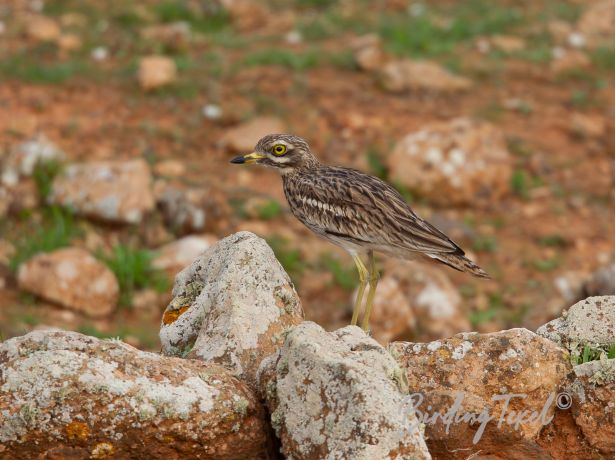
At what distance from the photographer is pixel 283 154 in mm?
7188

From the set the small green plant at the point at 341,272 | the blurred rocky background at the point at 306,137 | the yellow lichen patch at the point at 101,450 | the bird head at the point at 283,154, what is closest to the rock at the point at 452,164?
the blurred rocky background at the point at 306,137

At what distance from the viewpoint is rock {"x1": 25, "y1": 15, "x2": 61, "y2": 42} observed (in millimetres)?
14242

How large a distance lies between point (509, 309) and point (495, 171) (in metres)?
2.22

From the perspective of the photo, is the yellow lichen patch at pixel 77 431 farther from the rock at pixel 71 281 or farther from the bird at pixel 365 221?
the rock at pixel 71 281

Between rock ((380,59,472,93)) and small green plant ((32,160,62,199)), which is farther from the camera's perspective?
rock ((380,59,472,93))

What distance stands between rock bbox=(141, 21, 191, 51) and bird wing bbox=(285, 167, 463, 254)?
7747 mm

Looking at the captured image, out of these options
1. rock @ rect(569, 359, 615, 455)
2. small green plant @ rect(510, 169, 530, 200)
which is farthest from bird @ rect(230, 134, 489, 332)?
small green plant @ rect(510, 169, 530, 200)

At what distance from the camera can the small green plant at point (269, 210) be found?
11.1 meters

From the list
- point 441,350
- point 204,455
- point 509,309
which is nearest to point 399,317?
point 509,309

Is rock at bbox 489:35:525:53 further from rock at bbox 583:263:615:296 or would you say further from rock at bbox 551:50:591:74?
rock at bbox 583:263:615:296

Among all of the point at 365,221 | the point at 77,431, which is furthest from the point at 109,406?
the point at 365,221

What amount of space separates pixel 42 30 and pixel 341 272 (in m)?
6.20

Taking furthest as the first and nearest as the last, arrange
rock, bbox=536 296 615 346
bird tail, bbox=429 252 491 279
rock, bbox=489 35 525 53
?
A: rock, bbox=489 35 525 53
bird tail, bbox=429 252 491 279
rock, bbox=536 296 615 346

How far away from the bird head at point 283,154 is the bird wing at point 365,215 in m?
0.30
